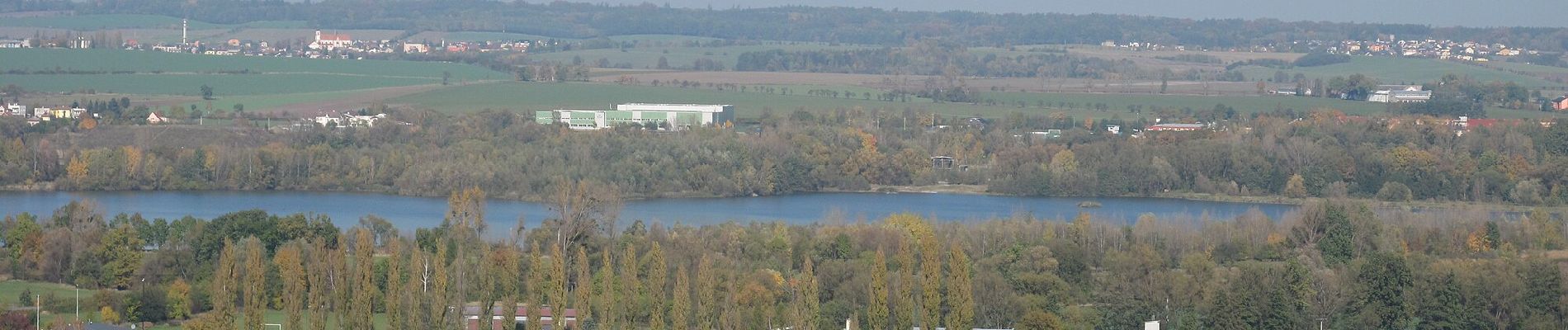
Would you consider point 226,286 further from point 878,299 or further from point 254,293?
point 878,299

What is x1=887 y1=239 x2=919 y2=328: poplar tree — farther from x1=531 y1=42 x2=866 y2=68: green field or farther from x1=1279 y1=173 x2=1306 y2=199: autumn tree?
x1=531 y1=42 x2=866 y2=68: green field

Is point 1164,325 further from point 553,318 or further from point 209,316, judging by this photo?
point 209,316

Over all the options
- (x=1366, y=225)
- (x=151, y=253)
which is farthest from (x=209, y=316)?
(x=1366, y=225)

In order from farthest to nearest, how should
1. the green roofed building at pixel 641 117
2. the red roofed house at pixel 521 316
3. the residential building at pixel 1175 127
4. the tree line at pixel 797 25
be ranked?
the tree line at pixel 797 25 < the green roofed building at pixel 641 117 < the residential building at pixel 1175 127 < the red roofed house at pixel 521 316

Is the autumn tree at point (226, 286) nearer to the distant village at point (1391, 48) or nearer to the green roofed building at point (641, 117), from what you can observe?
the green roofed building at point (641, 117)

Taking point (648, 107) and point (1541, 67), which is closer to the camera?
point (648, 107)

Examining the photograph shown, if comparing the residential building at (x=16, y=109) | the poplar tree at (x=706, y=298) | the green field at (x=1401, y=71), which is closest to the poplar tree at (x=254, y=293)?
the poplar tree at (x=706, y=298)

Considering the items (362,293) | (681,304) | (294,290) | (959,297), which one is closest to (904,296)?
(959,297)
